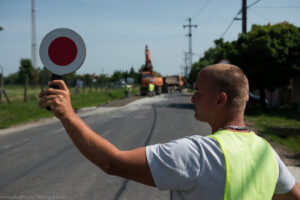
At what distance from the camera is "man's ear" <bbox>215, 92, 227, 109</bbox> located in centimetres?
158

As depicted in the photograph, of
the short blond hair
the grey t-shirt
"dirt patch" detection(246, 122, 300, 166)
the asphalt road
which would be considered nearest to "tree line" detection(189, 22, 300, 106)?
the asphalt road

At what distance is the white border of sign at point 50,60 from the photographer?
5.42 feet

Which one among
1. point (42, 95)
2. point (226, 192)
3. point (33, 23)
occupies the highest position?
point (33, 23)

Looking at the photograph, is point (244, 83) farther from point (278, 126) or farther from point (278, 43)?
point (278, 43)

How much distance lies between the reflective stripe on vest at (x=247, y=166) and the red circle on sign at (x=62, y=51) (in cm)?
84

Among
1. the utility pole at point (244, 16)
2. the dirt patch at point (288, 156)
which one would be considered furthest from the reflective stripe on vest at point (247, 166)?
the utility pole at point (244, 16)

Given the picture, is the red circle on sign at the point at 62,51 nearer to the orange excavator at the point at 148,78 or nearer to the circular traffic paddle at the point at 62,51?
the circular traffic paddle at the point at 62,51

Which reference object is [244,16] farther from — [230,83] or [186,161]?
[186,161]

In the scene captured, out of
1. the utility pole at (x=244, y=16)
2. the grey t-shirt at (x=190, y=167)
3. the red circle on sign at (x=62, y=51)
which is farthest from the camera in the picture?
the utility pole at (x=244, y=16)

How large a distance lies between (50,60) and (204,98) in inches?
32.6

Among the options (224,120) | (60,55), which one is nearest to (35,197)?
(60,55)

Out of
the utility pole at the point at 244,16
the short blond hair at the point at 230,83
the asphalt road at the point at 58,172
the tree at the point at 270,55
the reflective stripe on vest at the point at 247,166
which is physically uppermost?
the utility pole at the point at 244,16

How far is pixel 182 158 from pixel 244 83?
21.1 inches

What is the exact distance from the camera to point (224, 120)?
5.30ft
